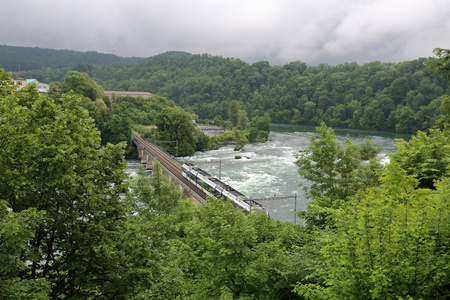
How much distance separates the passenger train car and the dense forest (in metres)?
86.3

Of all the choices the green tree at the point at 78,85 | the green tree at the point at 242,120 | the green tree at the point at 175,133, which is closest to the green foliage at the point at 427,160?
the green tree at the point at 175,133

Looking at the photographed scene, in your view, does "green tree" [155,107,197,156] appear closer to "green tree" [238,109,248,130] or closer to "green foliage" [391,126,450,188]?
"green tree" [238,109,248,130]

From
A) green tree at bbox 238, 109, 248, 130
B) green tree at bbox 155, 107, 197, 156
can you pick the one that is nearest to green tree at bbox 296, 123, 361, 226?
green tree at bbox 155, 107, 197, 156

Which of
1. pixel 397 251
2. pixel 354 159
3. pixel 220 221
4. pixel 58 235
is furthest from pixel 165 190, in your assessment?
pixel 397 251

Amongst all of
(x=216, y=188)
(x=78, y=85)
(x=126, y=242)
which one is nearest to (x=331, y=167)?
(x=126, y=242)

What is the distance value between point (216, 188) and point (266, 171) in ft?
61.6

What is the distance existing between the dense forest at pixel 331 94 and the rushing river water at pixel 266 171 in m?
32.5

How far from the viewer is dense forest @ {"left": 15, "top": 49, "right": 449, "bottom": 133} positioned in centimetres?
11544

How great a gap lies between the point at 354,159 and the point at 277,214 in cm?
1744

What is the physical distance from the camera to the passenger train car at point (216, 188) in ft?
114

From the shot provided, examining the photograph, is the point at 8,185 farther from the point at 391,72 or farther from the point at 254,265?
the point at 391,72

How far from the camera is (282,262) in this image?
10.7m

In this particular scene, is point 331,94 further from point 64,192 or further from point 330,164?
point 64,192

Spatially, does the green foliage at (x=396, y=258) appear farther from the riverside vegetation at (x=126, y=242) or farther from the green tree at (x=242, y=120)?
the green tree at (x=242, y=120)
